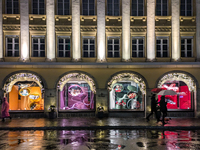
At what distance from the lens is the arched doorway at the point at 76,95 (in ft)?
74.7

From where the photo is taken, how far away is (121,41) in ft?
74.0

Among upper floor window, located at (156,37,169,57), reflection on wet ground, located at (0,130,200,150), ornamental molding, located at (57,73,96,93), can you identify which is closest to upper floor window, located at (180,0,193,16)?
upper floor window, located at (156,37,169,57)

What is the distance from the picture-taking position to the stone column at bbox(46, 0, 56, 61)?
72.5ft

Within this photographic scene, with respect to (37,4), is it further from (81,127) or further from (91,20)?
(81,127)

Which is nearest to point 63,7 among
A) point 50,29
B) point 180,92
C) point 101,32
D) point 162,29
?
point 50,29

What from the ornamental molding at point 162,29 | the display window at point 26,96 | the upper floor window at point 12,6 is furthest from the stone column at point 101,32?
the upper floor window at point 12,6

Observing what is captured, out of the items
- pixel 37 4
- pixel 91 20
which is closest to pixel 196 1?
pixel 91 20

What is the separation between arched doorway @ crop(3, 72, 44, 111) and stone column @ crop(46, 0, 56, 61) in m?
2.50

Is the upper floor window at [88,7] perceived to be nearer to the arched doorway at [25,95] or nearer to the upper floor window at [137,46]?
the upper floor window at [137,46]

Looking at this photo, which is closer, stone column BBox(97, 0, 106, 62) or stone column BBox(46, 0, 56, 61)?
stone column BBox(46, 0, 56, 61)

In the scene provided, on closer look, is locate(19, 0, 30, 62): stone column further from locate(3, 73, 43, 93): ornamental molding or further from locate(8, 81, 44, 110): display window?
locate(8, 81, 44, 110): display window

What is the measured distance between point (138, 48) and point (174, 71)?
3501 mm

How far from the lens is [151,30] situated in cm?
2247

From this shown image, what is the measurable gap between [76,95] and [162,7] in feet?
34.0
